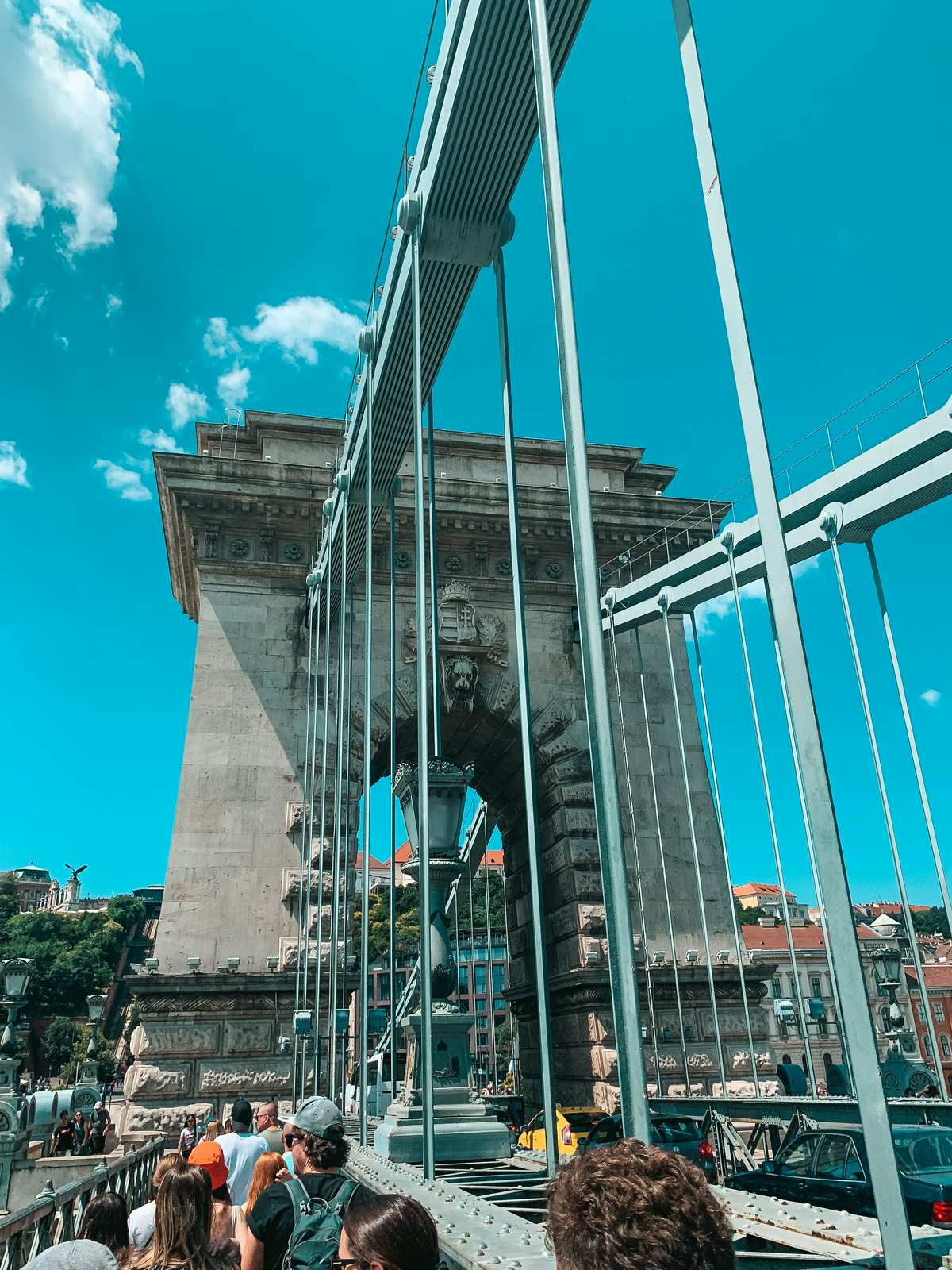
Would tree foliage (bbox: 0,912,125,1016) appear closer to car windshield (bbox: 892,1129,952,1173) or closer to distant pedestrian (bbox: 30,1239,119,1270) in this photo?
car windshield (bbox: 892,1129,952,1173)

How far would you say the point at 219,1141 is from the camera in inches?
233

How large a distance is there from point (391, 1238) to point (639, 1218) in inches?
34.2

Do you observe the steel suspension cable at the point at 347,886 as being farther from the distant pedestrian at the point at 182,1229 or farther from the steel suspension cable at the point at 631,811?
the distant pedestrian at the point at 182,1229

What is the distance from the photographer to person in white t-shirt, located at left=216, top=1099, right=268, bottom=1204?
5.75 metres

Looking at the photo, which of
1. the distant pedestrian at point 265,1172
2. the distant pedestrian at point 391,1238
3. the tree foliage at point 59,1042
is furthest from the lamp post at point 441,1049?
the tree foliage at point 59,1042

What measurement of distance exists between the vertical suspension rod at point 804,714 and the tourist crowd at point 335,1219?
53.1 inches

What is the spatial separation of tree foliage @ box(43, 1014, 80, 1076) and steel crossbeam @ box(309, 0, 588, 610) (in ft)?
279

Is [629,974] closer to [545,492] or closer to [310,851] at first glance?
[310,851]

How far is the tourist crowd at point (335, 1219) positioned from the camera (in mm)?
1378

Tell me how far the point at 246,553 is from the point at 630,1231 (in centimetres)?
1763

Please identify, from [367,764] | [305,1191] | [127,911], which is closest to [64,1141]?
[367,764]

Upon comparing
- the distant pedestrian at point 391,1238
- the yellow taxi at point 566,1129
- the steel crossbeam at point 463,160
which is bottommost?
the yellow taxi at point 566,1129

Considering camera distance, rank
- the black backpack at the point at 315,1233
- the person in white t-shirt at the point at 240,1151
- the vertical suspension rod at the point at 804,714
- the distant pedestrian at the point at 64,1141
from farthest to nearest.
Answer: the distant pedestrian at the point at 64,1141 < the person in white t-shirt at the point at 240,1151 < the black backpack at the point at 315,1233 < the vertical suspension rod at the point at 804,714

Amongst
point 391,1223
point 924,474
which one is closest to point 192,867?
point 924,474
